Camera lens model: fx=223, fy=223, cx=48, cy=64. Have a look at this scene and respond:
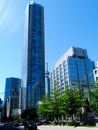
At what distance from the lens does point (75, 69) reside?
168250 millimetres

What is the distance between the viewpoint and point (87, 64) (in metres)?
180

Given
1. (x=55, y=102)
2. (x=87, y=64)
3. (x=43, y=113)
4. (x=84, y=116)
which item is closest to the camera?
(x=84, y=116)

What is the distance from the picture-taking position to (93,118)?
55500mm

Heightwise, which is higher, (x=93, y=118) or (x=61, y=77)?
(x=61, y=77)

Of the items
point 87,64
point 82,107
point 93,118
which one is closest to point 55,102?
point 82,107

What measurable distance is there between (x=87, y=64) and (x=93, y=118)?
126 meters

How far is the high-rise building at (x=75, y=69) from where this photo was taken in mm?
165250

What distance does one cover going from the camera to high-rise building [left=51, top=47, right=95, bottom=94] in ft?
542

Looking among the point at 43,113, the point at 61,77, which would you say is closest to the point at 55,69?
the point at 61,77

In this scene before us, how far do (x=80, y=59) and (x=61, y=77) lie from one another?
20581 mm

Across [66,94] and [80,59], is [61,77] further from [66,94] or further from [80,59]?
[66,94]

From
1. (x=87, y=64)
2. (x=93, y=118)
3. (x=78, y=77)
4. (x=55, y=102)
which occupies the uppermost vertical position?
(x=87, y=64)

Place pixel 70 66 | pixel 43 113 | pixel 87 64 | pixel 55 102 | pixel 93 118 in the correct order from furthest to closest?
pixel 87 64
pixel 70 66
pixel 43 113
pixel 55 102
pixel 93 118

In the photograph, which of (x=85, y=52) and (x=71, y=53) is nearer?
(x=71, y=53)
